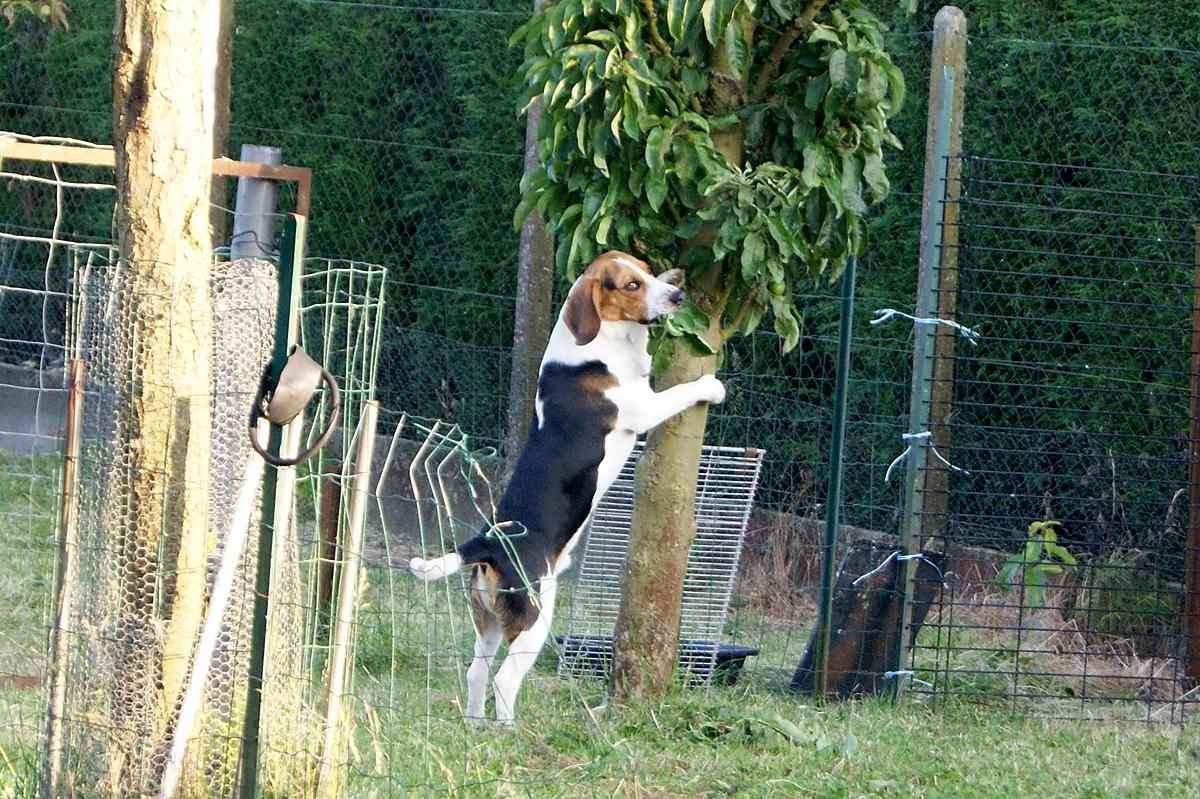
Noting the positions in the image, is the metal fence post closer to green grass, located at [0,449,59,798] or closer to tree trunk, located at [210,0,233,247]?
green grass, located at [0,449,59,798]

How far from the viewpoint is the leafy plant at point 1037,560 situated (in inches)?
284

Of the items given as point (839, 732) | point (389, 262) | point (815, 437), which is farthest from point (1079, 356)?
point (389, 262)

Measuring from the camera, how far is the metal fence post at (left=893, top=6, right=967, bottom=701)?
6.52 metres

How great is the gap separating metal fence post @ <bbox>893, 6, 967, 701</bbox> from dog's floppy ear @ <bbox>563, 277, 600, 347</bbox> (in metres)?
1.61

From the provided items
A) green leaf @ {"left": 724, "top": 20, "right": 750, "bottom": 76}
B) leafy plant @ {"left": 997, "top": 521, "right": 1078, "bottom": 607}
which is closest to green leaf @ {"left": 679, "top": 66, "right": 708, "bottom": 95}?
green leaf @ {"left": 724, "top": 20, "right": 750, "bottom": 76}

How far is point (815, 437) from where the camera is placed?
862 centimetres

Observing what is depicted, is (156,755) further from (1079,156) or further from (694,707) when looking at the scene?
(1079,156)

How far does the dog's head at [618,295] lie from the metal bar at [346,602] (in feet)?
6.41

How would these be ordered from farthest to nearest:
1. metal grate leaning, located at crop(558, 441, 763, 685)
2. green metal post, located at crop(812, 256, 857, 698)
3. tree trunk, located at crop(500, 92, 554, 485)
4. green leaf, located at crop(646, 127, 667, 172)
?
tree trunk, located at crop(500, 92, 554, 485) < metal grate leaning, located at crop(558, 441, 763, 685) < green metal post, located at crop(812, 256, 857, 698) < green leaf, located at crop(646, 127, 667, 172)

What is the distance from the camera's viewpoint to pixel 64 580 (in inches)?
156

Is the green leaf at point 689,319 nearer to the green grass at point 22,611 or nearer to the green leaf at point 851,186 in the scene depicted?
the green leaf at point 851,186

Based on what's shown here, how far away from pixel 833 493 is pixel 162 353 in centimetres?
359

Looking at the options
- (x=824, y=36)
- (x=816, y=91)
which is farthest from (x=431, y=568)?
(x=824, y=36)

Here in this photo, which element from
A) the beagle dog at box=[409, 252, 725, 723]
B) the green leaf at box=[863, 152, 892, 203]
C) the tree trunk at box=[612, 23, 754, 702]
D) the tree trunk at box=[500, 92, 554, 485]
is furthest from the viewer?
the tree trunk at box=[500, 92, 554, 485]
